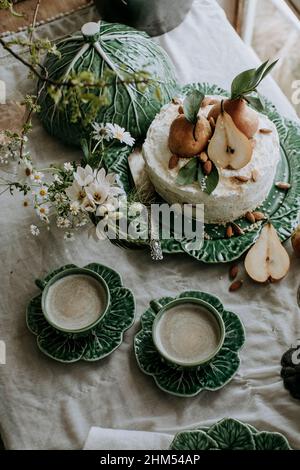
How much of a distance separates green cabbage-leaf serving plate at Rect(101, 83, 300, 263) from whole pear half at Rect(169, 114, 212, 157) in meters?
0.14

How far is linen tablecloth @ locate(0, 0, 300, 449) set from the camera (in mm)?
893

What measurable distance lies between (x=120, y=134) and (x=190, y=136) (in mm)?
144

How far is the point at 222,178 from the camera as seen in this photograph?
103 cm

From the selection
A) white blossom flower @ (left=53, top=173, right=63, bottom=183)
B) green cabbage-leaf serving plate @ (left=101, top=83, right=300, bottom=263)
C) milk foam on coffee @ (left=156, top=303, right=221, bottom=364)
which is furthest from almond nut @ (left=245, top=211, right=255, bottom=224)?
white blossom flower @ (left=53, top=173, right=63, bottom=183)

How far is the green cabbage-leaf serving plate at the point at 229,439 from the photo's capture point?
0.83 metres

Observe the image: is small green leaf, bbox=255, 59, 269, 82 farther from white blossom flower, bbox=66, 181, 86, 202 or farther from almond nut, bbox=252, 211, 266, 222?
white blossom flower, bbox=66, 181, 86, 202

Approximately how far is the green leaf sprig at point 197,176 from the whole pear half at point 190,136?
0.07 feet

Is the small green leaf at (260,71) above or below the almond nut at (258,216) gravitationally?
above

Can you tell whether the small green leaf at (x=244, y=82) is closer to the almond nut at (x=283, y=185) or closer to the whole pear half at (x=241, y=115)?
the whole pear half at (x=241, y=115)

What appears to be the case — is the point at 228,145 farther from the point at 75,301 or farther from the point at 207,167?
the point at 75,301

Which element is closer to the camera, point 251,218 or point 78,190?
point 78,190

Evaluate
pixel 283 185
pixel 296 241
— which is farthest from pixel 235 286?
pixel 283 185

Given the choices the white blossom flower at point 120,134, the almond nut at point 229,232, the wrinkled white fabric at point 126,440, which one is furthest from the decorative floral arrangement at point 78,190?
the wrinkled white fabric at point 126,440

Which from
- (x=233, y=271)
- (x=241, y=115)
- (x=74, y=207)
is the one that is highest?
(x=241, y=115)
